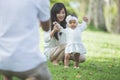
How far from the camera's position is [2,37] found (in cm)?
423

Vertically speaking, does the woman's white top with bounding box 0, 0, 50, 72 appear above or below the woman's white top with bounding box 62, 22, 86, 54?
above

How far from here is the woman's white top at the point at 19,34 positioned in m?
4.16

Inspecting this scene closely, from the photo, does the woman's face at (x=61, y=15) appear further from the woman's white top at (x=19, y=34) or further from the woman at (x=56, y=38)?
the woman's white top at (x=19, y=34)

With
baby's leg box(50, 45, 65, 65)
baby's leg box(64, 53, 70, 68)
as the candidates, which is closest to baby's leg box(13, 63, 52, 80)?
baby's leg box(64, 53, 70, 68)

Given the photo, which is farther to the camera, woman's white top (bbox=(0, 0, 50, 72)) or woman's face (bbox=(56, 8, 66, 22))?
woman's face (bbox=(56, 8, 66, 22))

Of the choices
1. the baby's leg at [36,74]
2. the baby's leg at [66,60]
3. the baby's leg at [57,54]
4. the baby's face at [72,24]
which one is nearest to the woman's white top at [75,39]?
the baby's face at [72,24]

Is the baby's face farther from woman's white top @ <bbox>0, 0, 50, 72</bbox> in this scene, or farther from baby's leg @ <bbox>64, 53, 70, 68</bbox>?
woman's white top @ <bbox>0, 0, 50, 72</bbox>

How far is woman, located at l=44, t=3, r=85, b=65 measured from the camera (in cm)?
916

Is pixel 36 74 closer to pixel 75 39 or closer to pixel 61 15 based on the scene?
pixel 75 39

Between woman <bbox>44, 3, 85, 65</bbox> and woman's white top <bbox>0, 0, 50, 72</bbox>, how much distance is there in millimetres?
4843

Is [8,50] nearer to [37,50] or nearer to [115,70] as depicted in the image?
[37,50]

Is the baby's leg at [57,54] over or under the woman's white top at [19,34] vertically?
under

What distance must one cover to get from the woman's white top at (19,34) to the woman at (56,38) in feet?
15.9

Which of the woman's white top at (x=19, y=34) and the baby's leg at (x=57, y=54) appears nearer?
the woman's white top at (x=19, y=34)
